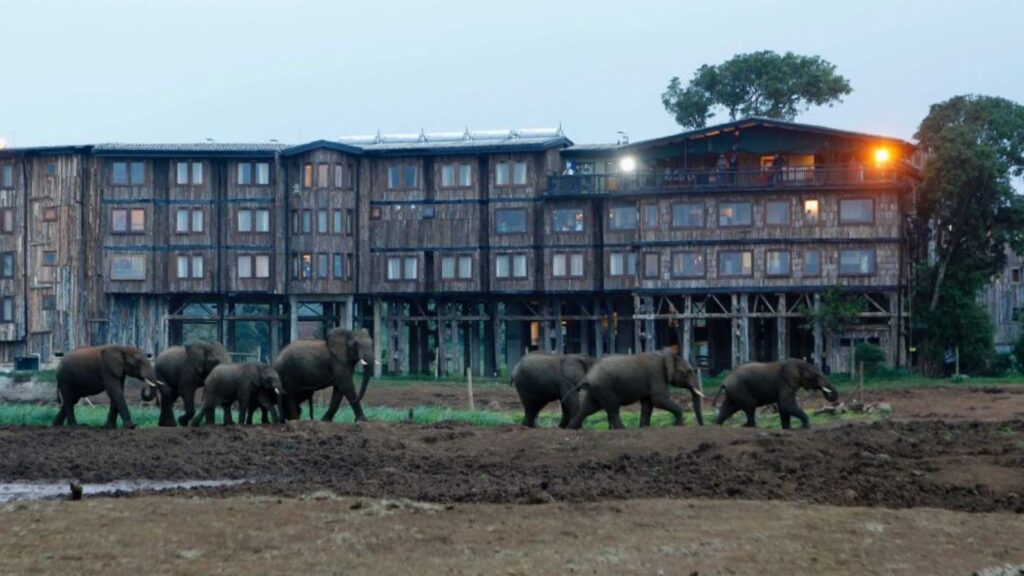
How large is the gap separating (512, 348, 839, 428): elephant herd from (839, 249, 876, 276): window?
33878mm

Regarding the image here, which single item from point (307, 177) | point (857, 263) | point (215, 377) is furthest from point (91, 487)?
point (307, 177)

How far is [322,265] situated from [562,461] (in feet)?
156

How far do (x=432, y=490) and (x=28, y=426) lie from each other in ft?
57.3

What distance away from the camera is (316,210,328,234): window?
74.1 metres

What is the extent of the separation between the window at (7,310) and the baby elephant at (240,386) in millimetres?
42610

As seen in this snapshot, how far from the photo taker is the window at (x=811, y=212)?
69.6m

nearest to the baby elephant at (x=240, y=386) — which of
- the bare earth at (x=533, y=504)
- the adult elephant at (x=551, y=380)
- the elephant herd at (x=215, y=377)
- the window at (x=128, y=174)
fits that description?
the elephant herd at (x=215, y=377)

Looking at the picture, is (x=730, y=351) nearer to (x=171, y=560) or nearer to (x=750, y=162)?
(x=750, y=162)

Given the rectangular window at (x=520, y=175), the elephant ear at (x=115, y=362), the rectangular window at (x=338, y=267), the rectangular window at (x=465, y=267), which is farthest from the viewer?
the rectangular window at (x=338, y=267)

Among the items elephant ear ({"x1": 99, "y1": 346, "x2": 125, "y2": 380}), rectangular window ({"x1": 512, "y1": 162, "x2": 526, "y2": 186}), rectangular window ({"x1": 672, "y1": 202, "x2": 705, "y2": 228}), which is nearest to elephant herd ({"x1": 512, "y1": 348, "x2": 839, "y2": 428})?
elephant ear ({"x1": 99, "y1": 346, "x2": 125, "y2": 380})

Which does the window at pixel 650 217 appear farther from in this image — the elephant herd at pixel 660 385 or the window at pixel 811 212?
the elephant herd at pixel 660 385

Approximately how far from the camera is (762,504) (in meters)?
21.6

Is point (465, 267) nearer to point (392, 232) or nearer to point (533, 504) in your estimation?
point (392, 232)

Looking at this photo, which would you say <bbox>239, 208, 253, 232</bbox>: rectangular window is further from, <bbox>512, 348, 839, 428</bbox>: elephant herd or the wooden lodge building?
<bbox>512, 348, 839, 428</bbox>: elephant herd
